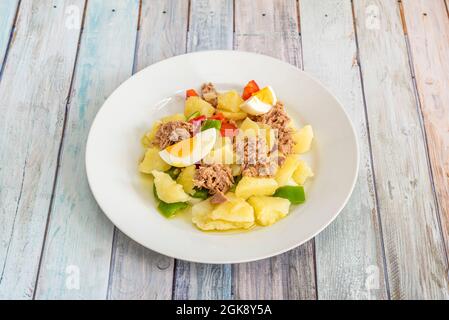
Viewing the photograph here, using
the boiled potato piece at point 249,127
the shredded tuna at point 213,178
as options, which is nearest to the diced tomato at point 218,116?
the boiled potato piece at point 249,127

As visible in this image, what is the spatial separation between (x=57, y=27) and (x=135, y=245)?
5.67 ft

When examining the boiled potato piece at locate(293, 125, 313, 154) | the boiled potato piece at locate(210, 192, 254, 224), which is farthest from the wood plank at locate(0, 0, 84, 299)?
the boiled potato piece at locate(293, 125, 313, 154)

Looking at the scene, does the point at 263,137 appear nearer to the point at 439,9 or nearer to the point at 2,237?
the point at 2,237

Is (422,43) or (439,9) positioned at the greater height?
(439,9)

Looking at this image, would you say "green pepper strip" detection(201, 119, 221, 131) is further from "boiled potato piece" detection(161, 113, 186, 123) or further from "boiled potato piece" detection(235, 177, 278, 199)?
"boiled potato piece" detection(235, 177, 278, 199)

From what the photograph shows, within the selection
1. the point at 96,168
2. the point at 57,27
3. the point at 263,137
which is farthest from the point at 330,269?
the point at 57,27

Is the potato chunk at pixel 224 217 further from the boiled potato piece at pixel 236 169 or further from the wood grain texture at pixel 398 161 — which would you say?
the wood grain texture at pixel 398 161

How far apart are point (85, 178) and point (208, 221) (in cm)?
75

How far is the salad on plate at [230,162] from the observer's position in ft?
7.32

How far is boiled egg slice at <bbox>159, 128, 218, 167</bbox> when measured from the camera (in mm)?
2305

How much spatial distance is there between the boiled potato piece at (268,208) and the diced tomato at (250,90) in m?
0.64

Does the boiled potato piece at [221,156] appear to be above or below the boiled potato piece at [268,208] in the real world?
above

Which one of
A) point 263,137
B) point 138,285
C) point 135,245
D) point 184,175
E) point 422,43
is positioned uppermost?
point 422,43
